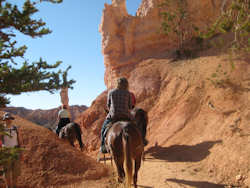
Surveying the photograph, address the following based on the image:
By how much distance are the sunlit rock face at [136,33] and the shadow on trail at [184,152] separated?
9554 mm

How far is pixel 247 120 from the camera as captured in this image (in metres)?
7.32

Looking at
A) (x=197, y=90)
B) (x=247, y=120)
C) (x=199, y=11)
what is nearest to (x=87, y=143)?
(x=197, y=90)

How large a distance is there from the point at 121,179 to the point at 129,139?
123cm

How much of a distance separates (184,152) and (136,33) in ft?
44.3

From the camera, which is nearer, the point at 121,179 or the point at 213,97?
the point at 121,179

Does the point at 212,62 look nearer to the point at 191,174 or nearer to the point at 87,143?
the point at 191,174

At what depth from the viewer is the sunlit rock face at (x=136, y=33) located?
1767cm

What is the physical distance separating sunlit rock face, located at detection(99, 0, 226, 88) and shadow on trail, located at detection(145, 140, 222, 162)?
9554 mm

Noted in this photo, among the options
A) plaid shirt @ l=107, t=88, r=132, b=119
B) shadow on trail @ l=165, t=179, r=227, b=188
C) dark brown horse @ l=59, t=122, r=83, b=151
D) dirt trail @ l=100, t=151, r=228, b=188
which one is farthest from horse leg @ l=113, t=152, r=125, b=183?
dark brown horse @ l=59, t=122, r=83, b=151

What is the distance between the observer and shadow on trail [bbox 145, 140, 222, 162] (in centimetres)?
700

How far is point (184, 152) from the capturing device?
25.3ft

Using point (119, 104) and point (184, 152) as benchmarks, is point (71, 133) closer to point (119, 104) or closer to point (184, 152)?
point (184, 152)

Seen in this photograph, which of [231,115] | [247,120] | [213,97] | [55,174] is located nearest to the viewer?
[55,174]

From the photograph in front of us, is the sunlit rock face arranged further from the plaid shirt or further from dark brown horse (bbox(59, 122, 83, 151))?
the plaid shirt
